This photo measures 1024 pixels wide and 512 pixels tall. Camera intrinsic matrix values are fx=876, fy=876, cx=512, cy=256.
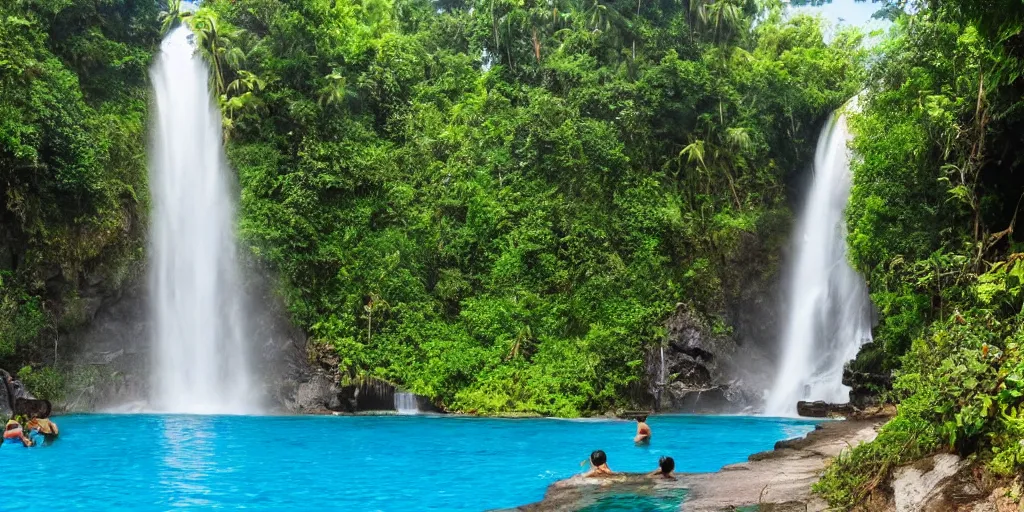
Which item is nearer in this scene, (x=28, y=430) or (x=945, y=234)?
(x=28, y=430)

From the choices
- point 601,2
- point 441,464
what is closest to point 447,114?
point 601,2

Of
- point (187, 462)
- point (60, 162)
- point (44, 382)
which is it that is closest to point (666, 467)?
point (187, 462)

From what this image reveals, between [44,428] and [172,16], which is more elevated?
[172,16]

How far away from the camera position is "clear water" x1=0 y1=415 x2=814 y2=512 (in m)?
12.0

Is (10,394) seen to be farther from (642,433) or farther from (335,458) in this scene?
(642,433)

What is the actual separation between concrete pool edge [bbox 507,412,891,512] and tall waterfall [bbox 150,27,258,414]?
51.7 feet

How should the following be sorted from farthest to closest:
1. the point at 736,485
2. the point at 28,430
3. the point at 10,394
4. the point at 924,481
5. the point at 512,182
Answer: the point at 512,182 < the point at 10,394 < the point at 28,430 < the point at 736,485 < the point at 924,481

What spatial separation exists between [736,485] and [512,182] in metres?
20.4

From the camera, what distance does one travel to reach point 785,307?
94.4 feet

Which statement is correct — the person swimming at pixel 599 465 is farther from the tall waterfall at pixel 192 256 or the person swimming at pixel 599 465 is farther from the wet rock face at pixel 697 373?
the tall waterfall at pixel 192 256

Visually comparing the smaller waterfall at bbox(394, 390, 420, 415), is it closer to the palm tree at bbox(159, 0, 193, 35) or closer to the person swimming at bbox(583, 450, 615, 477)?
the person swimming at bbox(583, 450, 615, 477)

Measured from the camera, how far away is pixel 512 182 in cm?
3025

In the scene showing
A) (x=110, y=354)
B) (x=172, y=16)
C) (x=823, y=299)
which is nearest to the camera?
(x=110, y=354)

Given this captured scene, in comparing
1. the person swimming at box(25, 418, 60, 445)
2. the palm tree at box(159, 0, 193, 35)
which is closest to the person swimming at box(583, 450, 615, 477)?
the person swimming at box(25, 418, 60, 445)
